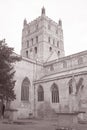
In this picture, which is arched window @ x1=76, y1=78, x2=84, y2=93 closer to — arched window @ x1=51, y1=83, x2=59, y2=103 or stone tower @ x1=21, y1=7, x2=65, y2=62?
arched window @ x1=51, y1=83, x2=59, y2=103

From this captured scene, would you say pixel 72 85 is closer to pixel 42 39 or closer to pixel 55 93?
pixel 55 93

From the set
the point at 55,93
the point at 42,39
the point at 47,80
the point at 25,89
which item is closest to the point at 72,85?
the point at 55,93

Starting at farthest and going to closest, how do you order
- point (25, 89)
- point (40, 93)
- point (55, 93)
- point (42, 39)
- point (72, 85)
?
1. point (42, 39)
2. point (40, 93)
3. point (25, 89)
4. point (55, 93)
5. point (72, 85)

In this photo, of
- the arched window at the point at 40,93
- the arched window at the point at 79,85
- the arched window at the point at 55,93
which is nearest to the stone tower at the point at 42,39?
the arched window at the point at 40,93

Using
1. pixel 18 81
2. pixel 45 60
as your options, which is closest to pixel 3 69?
pixel 18 81

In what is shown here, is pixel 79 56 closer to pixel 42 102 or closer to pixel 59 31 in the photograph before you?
pixel 42 102

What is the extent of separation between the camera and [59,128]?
1205 centimetres

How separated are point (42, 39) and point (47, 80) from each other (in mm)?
15491

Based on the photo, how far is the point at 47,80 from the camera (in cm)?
3238

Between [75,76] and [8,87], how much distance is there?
647 inches

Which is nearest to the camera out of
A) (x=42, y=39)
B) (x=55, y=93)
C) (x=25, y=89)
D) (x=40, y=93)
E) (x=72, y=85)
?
(x=72, y=85)

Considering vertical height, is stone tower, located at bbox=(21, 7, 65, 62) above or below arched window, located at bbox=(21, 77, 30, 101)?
above

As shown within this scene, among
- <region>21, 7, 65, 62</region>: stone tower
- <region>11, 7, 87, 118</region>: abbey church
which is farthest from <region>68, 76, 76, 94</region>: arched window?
<region>21, 7, 65, 62</region>: stone tower

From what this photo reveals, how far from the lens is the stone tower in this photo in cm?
4434
